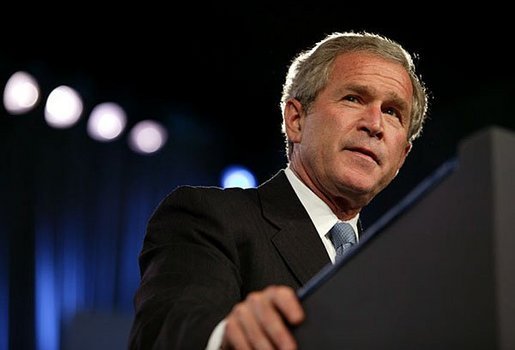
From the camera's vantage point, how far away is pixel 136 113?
5648 mm

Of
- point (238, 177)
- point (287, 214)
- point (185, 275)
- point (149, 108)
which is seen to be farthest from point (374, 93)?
point (238, 177)

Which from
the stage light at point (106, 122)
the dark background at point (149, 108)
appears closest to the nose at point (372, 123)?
the dark background at point (149, 108)

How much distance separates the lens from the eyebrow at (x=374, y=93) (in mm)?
1834

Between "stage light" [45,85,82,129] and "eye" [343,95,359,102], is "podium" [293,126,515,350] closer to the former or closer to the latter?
"eye" [343,95,359,102]

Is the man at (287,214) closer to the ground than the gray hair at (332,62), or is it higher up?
closer to the ground

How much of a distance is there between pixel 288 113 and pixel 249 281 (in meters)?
0.73

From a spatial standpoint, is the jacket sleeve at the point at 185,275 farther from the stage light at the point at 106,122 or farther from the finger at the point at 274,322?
the stage light at the point at 106,122

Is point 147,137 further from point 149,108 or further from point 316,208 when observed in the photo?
point 316,208

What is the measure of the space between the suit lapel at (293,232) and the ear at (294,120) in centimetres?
30

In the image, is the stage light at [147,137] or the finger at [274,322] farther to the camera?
the stage light at [147,137]

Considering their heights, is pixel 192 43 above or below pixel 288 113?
above

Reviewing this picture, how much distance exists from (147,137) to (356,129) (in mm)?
4117

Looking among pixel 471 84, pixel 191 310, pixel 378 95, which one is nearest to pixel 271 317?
pixel 191 310

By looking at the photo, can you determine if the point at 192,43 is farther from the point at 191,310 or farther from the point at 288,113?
the point at 191,310
